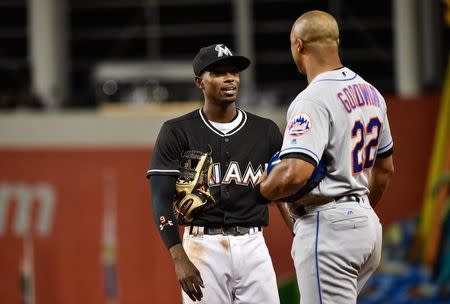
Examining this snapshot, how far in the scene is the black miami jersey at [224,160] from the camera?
14.2ft

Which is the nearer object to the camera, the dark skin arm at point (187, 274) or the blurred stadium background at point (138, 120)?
the dark skin arm at point (187, 274)

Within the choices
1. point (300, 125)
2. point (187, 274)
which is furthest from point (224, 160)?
point (300, 125)

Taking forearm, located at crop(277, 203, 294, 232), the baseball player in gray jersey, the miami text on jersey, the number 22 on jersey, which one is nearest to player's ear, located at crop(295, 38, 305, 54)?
the baseball player in gray jersey

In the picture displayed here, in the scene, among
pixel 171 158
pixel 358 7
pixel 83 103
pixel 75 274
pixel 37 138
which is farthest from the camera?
pixel 358 7

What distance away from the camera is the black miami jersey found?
4332 millimetres

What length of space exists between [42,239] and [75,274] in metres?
0.55

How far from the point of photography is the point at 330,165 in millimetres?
3951

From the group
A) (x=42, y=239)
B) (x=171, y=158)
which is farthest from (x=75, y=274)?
(x=171, y=158)

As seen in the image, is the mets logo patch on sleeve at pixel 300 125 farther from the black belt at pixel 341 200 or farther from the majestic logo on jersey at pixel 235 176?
the majestic logo on jersey at pixel 235 176

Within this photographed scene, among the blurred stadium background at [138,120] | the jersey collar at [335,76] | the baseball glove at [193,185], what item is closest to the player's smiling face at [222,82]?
the baseball glove at [193,185]

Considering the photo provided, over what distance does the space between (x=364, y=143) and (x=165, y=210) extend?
902mm

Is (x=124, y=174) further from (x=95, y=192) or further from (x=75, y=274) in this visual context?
(x=75, y=274)

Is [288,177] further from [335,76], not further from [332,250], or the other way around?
[335,76]

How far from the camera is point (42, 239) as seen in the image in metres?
10.8
